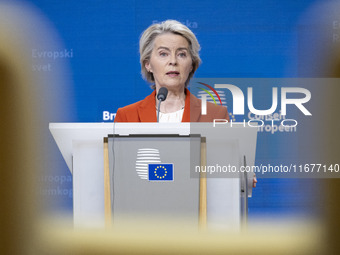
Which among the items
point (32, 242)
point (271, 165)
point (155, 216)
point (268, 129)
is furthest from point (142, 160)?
point (271, 165)

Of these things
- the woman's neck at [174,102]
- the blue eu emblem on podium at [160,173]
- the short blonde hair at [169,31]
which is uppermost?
the short blonde hair at [169,31]

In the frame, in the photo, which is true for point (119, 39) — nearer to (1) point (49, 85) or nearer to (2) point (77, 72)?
(2) point (77, 72)

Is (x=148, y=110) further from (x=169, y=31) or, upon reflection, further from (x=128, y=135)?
(x=128, y=135)

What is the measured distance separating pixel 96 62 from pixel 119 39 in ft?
0.76

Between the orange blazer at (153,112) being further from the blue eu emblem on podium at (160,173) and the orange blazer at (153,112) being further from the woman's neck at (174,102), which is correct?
the blue eu emblem on podium at (160,173)

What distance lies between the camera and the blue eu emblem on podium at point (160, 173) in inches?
53.8

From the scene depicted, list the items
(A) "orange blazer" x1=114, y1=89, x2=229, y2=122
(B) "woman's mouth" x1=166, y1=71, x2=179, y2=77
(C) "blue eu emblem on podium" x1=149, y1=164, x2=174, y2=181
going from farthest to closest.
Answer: (B) "woman's mouth" x1=166, y1=71, x2=179, y2=77, (A) "orange blazer" x1=114, y1=89, x2=229, y2=122, (C) "blue eu emblem on podium" x1=149, y1=164, x2=174, y2=181

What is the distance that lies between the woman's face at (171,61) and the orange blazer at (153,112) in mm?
125

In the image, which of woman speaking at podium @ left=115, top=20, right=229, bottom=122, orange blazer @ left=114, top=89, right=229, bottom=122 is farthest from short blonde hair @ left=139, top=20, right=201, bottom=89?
orange blazer @ left=114, top=89, right=229, bottom=122

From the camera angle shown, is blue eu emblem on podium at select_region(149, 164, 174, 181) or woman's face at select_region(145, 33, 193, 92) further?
woman's face at select_region(145, 33, 193, 92)

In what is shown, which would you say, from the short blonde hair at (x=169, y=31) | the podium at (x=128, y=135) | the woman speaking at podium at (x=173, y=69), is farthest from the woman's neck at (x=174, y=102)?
the podium at (x=128, y=135)

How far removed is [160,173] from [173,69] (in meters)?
1.37

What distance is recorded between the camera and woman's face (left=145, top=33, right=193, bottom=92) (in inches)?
105

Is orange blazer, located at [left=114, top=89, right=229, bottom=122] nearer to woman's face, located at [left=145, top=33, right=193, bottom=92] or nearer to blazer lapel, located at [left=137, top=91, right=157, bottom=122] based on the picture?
blazer lapel, located at [left=137, top=91, right=157, bottom=122]
